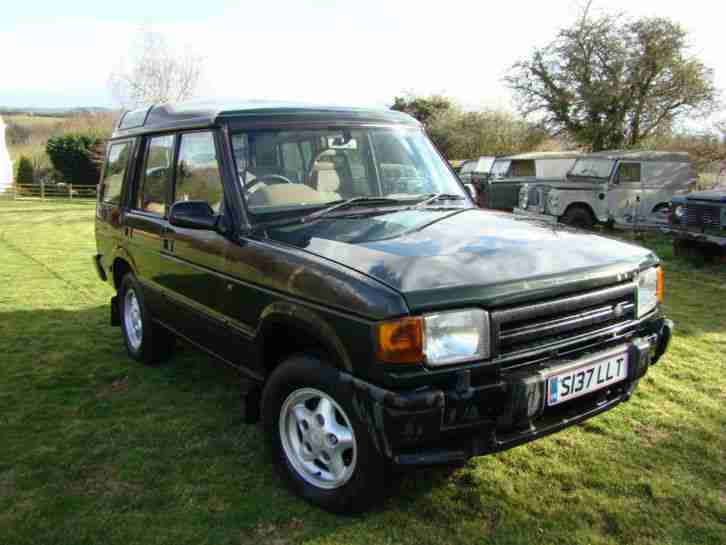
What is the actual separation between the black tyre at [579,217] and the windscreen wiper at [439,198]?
34.0 ft

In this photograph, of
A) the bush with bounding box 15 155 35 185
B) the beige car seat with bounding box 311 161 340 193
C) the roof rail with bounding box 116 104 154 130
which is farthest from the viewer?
the bush with bounding box 15 155 35 185

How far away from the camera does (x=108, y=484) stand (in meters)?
3.23

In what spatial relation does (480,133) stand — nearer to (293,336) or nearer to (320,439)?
(293,336)

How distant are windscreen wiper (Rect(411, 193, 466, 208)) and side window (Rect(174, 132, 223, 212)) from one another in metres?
1.20

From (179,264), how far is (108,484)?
142 cm

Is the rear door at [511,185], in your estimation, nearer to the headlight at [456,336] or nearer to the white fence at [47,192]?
the headlight at [456,336]

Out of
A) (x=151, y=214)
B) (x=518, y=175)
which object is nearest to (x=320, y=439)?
(x=151, y=214)

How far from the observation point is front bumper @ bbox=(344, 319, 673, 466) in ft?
7.83

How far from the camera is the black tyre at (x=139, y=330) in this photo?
15.9 feet

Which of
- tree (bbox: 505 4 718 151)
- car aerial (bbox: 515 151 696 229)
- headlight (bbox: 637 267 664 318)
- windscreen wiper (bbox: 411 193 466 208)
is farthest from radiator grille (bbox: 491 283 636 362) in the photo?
tree (bbox: 505 4 718 151)

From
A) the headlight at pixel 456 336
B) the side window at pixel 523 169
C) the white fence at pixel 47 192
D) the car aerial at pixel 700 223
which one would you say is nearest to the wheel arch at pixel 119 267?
the headlight at pixel 456 336

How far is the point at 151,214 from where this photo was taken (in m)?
4.46

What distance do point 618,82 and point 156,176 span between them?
25562 millimetres

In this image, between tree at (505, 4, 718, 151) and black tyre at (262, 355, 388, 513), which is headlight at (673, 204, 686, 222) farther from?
tree at (505, 4, 718, 151)
